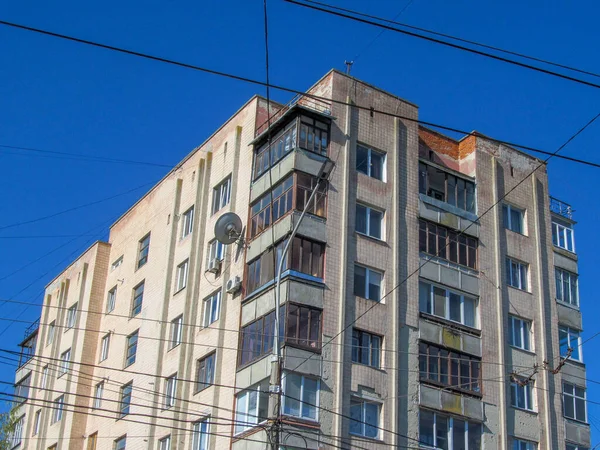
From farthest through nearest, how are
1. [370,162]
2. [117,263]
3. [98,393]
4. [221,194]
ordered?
[117,263]
[98,393]
[221,194]
[370,162]

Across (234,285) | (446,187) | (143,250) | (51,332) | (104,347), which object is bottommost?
(234,285)

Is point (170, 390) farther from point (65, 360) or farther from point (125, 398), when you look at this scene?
point (65, 360)

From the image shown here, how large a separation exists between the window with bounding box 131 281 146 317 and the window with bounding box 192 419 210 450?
901 cm

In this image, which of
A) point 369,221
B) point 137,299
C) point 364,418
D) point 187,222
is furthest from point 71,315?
point 364,418

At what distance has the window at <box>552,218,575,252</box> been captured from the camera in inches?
1667

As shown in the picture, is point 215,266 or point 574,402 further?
point 574,402

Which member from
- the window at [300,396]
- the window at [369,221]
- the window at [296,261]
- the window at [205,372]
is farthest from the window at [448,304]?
the window at [205,372]

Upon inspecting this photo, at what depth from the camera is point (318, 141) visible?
117 feet

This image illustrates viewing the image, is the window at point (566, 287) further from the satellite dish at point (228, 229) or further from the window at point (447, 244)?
the satellite dish at point (228, 229)

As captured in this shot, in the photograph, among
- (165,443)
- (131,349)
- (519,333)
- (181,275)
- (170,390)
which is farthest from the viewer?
(131,349)

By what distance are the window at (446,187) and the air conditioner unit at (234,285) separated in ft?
28.4

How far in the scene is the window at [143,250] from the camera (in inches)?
1737

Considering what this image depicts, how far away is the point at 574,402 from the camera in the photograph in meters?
38.5

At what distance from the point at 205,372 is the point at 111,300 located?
40.5ft
